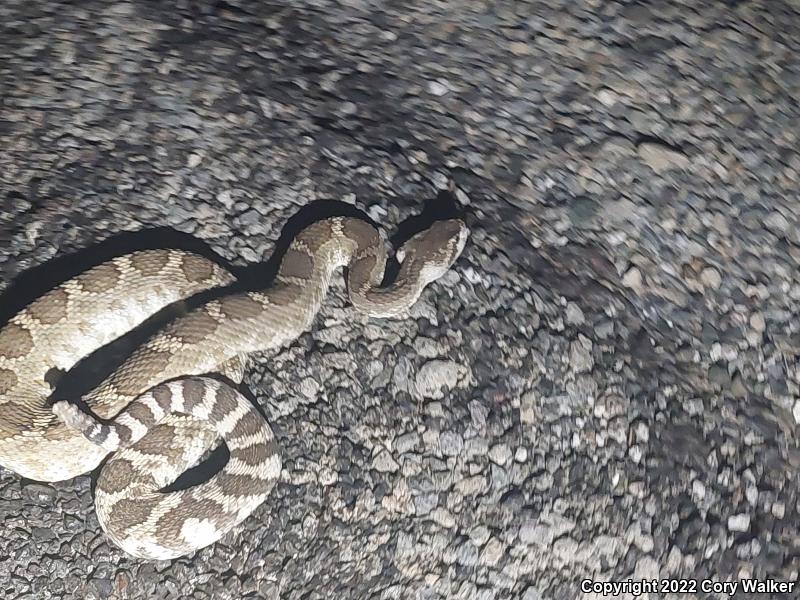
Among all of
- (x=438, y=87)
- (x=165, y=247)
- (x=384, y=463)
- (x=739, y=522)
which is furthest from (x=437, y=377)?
(x=438, y=87)

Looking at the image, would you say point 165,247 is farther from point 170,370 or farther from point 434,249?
point 434,249

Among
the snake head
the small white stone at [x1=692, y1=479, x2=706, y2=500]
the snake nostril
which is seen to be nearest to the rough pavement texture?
the small white stone at [x1=692, y1=479, x2=706, y2=500]

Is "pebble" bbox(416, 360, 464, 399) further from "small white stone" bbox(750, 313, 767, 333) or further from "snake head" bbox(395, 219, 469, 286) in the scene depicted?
"small white stone" bbox(750, 313, 767, 333)

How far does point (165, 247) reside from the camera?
5566 mm

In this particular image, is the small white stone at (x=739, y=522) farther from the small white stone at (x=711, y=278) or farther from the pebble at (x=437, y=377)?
the pebble at (x=437, y=377)

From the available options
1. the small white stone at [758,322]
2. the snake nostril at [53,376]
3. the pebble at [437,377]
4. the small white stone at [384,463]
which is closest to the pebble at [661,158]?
the small white stone at [758,322]

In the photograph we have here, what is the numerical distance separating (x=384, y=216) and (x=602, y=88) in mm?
1786

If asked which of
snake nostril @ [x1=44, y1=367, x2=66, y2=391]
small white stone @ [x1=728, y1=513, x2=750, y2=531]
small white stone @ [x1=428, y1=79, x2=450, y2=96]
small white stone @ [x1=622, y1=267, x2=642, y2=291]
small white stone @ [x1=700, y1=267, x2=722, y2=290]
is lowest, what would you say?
snake nostril @ [x1=44, y1=367, x2=66, y2=391]

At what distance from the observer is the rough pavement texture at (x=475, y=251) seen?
180 inches

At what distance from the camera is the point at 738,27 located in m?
6.61

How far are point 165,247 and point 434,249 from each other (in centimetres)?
163

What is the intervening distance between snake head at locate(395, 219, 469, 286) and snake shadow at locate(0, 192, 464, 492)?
0.21m

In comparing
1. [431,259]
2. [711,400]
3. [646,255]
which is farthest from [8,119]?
[711,400]

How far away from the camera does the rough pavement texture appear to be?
4.57 meters
